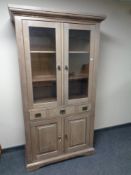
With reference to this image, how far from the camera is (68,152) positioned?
76.6 inches

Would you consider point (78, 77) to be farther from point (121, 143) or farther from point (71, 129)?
point (121, 143)

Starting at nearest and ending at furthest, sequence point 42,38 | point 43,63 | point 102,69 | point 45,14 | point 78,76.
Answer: point 45,14
point 42,38
point 43,63
point 78,76
point 102,69

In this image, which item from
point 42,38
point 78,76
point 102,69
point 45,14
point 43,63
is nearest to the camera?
point 45,14

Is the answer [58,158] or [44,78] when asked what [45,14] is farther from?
[58,158]

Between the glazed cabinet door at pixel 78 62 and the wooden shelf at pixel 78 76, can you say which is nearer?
the glazed cabinet door at pixel 78 62

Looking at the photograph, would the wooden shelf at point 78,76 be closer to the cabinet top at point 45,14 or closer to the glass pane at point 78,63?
the glass pane at point 78,63

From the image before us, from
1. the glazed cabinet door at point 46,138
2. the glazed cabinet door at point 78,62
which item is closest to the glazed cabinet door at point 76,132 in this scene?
the glazed cabinet door at point 46,138

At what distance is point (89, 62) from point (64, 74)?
36cm

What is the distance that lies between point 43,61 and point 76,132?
3.41ft

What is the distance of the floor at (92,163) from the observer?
69.8 inches

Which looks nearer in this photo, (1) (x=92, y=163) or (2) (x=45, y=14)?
(2) (x=45, y=14)

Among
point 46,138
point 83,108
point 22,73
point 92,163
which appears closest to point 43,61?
point 22,73

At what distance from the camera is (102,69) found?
2.35 metres

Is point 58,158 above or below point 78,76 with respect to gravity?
below
